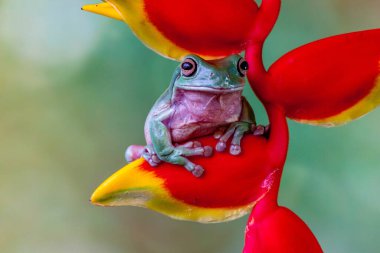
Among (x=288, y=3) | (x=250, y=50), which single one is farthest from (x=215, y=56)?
(x=288, y=3)

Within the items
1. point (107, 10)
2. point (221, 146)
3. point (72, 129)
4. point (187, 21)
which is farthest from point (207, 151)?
point (72, 129)

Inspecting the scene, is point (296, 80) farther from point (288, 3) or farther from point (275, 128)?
point (288, 3)

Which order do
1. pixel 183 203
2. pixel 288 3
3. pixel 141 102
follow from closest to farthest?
pixel 183 203
pixel 288 3
pixel 141 102

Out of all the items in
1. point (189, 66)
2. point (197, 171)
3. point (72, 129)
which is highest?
point (189, 66)

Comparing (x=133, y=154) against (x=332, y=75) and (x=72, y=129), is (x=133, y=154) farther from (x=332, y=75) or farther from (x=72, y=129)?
(x=72, y=129)

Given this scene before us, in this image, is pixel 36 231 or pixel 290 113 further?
pixel 36 231

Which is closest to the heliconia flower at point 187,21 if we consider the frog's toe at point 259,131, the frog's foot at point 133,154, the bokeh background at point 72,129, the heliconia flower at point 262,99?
the heliconia flower at point 262,99
